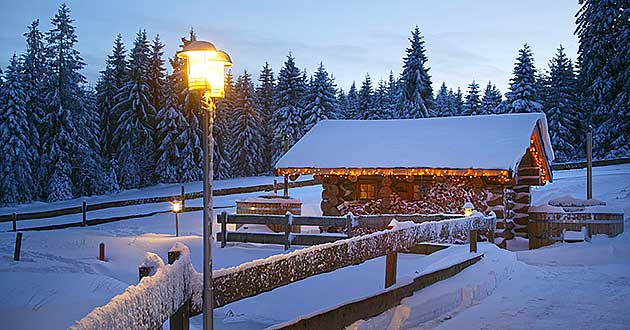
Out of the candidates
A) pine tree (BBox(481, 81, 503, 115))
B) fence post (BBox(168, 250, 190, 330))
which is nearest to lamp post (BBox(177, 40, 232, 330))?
fence post (BBox(168, 250, 190, 330))

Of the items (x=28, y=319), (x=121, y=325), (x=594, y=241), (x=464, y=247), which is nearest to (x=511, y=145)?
(x=594, y=241)

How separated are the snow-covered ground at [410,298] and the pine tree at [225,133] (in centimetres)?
3401

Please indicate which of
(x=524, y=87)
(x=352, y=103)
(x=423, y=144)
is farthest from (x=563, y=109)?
(x=423, y=144)

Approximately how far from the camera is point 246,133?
56.5 metres

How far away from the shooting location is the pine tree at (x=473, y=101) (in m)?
60.0

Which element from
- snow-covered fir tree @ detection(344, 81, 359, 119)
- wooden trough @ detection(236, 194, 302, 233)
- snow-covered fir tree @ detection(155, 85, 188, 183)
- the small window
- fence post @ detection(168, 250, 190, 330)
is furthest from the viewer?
snow-covered fir tree @ detection(344, 81, 359, 119)

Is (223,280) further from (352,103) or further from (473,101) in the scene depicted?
(352,103)

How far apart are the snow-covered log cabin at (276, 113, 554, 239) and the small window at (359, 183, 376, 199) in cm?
3

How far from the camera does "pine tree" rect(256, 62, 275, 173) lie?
59.9m

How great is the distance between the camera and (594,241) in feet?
49.4

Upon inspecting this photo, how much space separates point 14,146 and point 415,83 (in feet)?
108

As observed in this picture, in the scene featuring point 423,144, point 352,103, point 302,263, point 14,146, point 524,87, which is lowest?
point 302,263

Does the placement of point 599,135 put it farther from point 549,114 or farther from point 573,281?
point 573,281

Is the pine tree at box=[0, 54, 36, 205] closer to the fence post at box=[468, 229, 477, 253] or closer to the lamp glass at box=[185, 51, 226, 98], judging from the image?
the fence post at box=[468, 229, 477, 253]
